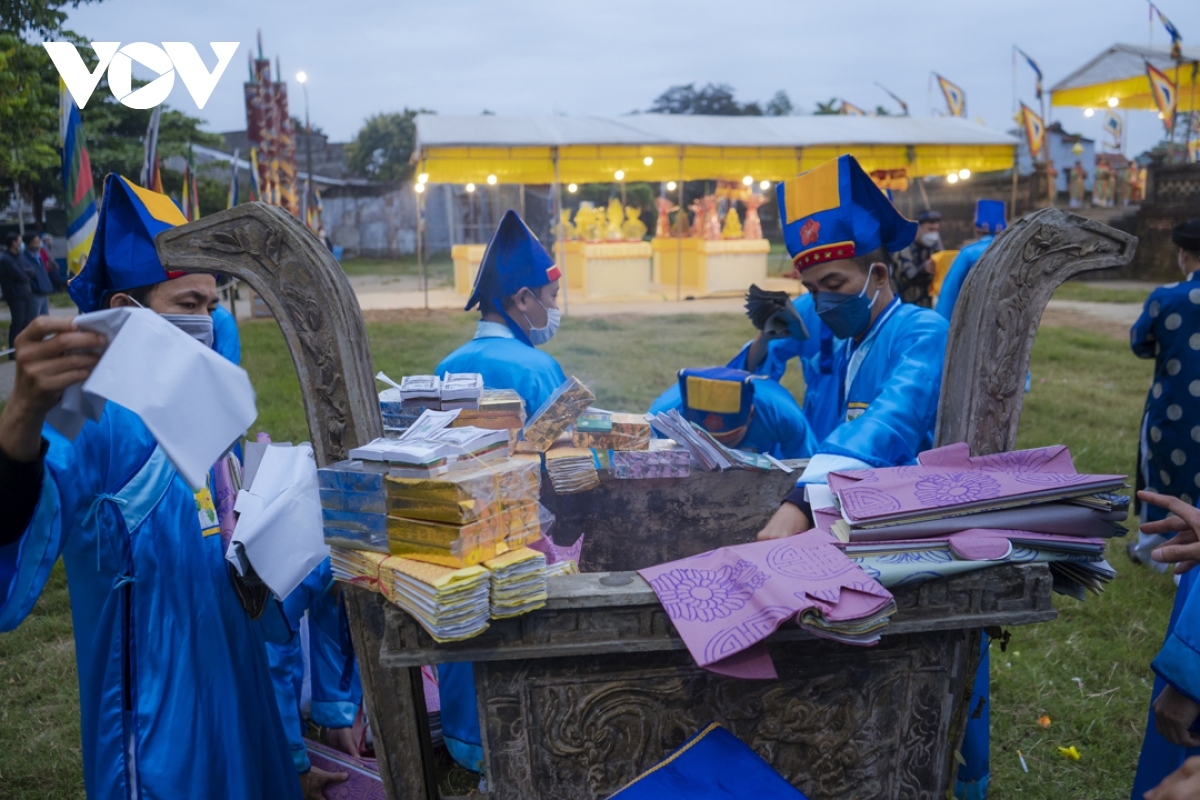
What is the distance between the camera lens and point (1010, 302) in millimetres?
1933

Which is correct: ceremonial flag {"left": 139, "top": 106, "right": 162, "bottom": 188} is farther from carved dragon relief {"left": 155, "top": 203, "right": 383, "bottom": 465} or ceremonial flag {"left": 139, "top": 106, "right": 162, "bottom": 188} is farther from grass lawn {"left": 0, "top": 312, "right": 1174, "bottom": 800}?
carved dragon relief {"left": 155, "top": 203, "right": 383, "bottom": 465}

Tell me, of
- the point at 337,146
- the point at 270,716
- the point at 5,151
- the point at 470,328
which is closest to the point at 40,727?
the point at 270,716

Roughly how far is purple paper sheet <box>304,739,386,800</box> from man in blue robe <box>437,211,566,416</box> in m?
1.42

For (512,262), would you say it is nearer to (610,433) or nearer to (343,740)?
(610,433)

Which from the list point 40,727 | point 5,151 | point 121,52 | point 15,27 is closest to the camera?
point 40,727

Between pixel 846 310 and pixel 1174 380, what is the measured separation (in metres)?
3.19

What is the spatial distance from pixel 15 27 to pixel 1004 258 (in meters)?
5.48

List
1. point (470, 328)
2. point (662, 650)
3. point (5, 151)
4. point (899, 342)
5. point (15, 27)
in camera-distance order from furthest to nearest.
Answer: point (470, 328), point (5, 151), point (15, 27), point (899, 342), point (662, 650)

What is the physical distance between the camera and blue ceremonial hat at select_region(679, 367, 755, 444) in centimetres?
335

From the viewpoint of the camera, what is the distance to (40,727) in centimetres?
338

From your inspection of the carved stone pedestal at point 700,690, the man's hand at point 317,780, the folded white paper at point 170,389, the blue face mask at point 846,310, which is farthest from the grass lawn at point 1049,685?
the folded white paper at point 170,389

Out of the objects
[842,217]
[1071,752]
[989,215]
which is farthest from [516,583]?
[989,215]

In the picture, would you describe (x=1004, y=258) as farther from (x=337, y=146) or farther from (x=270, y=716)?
(x=337, y=146)

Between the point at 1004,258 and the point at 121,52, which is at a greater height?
the point at 121,52
